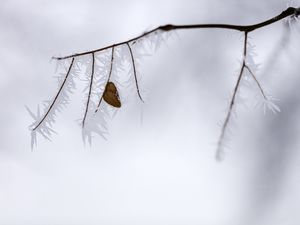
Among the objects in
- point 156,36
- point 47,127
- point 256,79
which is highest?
point 156,36

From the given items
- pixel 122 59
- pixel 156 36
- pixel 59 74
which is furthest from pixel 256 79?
pixel 59 74

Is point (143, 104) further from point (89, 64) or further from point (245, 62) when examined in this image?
point (245, 62)

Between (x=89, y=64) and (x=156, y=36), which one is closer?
(x=156, y=36)

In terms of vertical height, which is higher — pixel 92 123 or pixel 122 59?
pixel 122 59

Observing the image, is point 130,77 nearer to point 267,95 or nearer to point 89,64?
point 89,64

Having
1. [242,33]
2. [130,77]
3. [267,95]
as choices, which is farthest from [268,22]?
[130,77]

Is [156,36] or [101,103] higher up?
[156,36]
